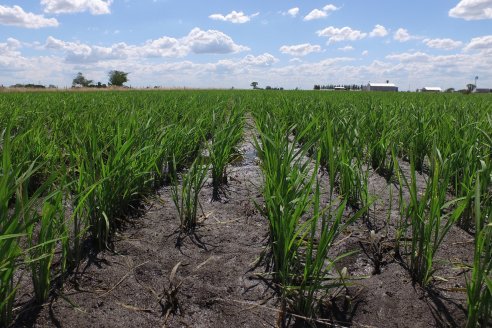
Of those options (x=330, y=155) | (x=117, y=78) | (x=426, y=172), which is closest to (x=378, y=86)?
(x=117, y=78)

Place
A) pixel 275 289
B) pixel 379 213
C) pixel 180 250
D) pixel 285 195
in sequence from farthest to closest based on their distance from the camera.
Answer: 1. pixel 379 213
2. pixel 180 250
3. pixel 285 195
4. pixel 275 289

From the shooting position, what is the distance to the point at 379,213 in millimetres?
2043

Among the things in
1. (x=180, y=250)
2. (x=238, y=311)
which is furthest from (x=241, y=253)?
(x=238, y=311)

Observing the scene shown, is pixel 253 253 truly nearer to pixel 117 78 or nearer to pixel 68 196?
pixel 68 196

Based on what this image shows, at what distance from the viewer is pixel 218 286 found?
→ 142 centimetres

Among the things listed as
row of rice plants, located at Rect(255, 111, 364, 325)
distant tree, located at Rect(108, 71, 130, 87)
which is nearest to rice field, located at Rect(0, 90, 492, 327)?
row of rice plants, located at Rect(255, 111, 364, 325)

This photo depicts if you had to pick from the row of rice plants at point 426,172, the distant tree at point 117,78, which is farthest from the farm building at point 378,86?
the row of rice plants at point 426,172

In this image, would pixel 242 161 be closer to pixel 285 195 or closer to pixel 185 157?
pixel 185 157

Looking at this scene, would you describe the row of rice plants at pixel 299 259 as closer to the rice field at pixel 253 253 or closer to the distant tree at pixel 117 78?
the rice field at pixel 253 253

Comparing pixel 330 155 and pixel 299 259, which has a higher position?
pixel 330 155

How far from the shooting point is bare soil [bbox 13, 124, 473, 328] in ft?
4.07

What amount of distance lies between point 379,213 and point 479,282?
3.33 ft

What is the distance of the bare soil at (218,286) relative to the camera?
124 centimetres

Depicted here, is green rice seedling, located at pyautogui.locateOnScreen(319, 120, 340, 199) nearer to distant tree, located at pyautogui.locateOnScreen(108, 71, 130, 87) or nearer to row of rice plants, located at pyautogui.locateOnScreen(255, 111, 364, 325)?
row of rice plants, located at pyautogui.locateOnScreen(255, 111, 364, 325)
